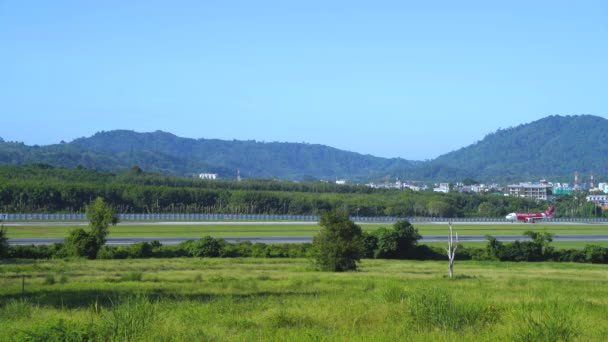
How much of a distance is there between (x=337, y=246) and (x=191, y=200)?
11806cm

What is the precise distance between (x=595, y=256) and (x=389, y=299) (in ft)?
154

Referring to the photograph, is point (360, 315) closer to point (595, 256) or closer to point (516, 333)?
point (516, 333)

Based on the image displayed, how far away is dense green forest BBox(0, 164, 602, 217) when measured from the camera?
139 m

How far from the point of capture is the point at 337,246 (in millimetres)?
42562

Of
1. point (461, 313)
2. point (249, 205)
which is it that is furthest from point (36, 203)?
point (461, 313)

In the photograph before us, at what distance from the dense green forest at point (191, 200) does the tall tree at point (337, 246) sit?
8496cm

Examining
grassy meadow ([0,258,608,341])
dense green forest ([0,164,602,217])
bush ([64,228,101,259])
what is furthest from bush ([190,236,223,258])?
dense green forest ([0,164,602,217])

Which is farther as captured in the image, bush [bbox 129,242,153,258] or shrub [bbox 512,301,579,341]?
bush [bbox 129,242,153,258]

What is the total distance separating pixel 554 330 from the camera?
40.3 feet

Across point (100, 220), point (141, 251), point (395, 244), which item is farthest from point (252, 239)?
point (141, 251)

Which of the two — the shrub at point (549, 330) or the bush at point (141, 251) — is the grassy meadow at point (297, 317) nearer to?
the shrub at point (549, 330)

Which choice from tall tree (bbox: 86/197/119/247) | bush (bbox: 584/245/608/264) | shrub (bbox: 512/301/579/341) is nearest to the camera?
shrub (bbox: 512/301/579/341)

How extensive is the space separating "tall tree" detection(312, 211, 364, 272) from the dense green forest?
3345 inches

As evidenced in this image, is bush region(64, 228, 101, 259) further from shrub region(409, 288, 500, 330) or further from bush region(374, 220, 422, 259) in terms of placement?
shrub region(409, 288, 500, 330)
